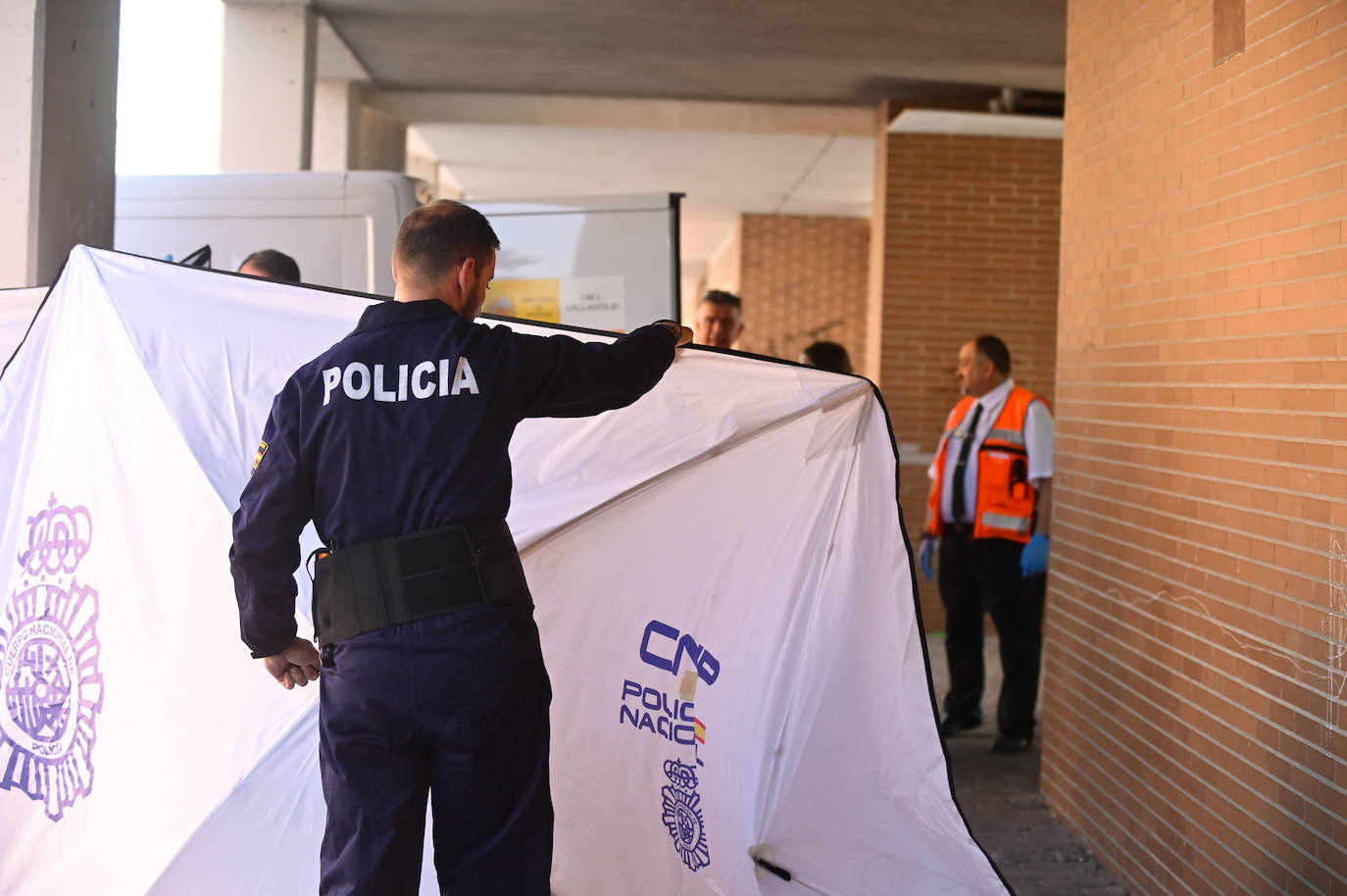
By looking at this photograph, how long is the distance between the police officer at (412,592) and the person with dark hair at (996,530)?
3.89 metres

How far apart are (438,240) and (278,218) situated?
11.0 feet

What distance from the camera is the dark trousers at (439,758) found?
2443 millimetres

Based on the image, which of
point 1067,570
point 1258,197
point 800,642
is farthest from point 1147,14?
point 800,642

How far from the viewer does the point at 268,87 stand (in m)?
8.56

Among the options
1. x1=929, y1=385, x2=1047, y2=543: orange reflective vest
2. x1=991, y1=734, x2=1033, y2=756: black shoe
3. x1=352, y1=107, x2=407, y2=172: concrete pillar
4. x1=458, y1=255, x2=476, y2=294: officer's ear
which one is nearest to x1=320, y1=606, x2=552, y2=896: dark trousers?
x1=458, y1=255, x2=476, y2=294: officer's ear

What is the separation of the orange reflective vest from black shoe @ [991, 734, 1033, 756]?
102cm

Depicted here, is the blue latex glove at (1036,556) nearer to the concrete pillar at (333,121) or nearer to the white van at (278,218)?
the white van at (278,218)

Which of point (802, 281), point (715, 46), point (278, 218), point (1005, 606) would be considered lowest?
point (1005, 606)

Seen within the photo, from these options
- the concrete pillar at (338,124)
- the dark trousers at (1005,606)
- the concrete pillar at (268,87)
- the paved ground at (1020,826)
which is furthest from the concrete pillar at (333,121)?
the paved ground at (1020,826)

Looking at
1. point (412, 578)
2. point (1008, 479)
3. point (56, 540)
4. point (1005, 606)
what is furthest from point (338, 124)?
point (412, 578)

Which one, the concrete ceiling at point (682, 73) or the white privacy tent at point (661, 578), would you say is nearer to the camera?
the white privacy tent at point (661, 578)

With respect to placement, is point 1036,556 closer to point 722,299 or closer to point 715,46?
point 722,299

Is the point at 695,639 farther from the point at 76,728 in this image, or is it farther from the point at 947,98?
the point at 947,98

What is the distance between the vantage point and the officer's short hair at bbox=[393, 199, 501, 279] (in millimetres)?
2633
